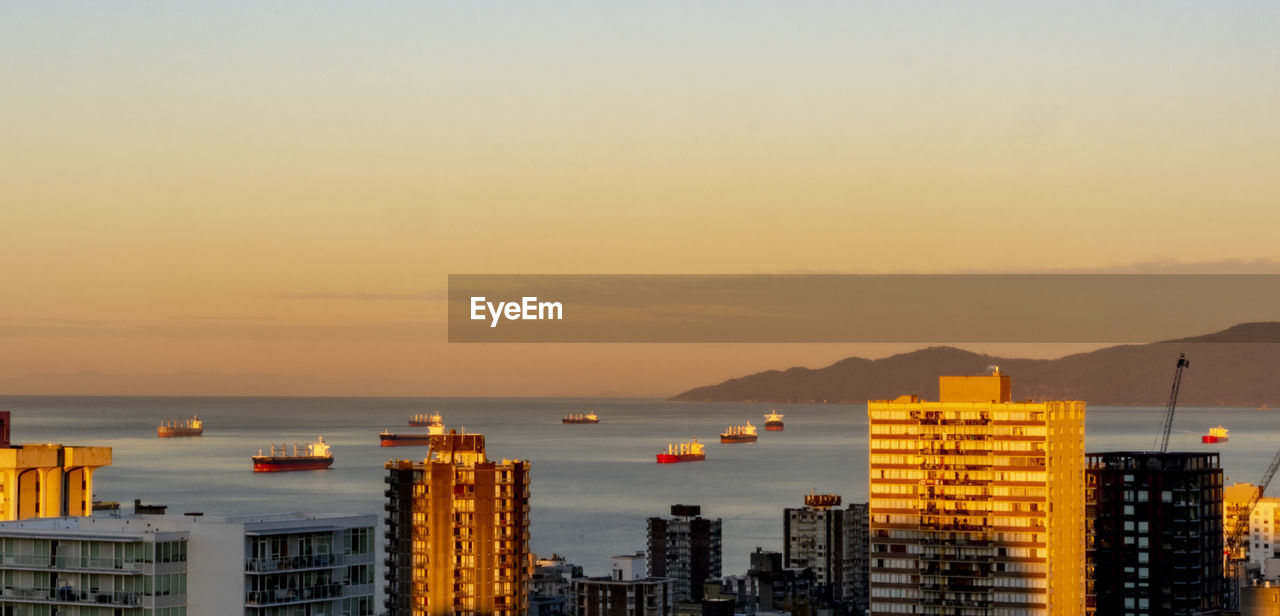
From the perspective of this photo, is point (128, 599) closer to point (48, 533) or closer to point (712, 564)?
point (48, 533)

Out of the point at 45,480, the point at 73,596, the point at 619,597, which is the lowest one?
the point at 619,597

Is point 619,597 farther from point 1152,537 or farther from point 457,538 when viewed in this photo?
point 1152,537

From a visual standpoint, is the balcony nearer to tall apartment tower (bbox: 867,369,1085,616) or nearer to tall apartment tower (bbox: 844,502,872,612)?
tall apartment tower (bbox: 867,369,1085,616)

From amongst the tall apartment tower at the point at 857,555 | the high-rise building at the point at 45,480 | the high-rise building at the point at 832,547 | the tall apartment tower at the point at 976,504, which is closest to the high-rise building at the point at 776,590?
the high-rise building at the point at 832,547

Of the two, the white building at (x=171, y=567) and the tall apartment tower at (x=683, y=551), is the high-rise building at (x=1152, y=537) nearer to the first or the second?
the tall apartment tower at (x=683, y=551)

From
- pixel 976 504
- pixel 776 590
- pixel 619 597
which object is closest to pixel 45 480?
pixel 619 597

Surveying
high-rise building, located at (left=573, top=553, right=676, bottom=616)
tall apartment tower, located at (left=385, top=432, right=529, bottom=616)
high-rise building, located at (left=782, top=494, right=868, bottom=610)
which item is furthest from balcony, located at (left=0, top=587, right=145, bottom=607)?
high-rise building, located at (left=782, top=494, right=868, bottom=610)
